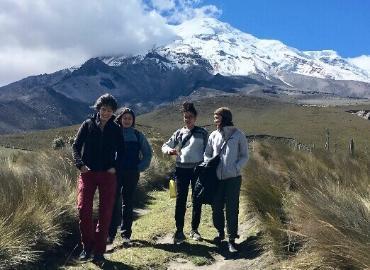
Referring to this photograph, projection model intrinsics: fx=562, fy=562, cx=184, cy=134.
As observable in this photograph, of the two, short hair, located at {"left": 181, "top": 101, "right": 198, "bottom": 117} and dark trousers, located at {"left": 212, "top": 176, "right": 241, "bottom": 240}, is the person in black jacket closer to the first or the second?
short hair, located at {"left": 181, "top": 101, "right": 198, "bottom": 117}

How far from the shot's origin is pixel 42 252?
21.7ft

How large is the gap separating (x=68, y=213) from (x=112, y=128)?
1.70 m

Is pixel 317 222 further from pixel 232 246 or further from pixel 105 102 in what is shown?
pixel 105 102

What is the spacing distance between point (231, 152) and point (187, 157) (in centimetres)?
74

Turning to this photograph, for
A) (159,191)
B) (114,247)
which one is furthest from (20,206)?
(159,191)

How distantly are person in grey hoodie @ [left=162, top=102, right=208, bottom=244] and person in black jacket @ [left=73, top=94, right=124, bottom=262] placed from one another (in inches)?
52.1

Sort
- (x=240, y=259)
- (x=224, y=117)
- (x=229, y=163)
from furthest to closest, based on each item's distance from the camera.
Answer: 1. (x=224, y=117)
2. (x=229, y=163)
3. (x=240, y=259)

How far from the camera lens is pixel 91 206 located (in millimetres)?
6637

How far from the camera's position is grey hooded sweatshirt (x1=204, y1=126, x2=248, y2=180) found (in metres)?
7.22

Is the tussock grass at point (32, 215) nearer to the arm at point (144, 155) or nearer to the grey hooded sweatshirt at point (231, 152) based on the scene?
the arm at point (144, 155)

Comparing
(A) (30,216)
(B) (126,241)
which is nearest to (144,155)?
(B) (126,241)

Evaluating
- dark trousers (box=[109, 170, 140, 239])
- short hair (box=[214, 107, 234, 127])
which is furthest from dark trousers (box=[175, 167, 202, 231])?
short hair (box=[214, 107, 234, 127])

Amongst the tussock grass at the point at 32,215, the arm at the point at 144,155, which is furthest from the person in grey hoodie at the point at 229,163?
the tussock grass at the point at 32,215

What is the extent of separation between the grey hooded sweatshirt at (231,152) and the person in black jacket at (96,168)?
1476 millimetres
